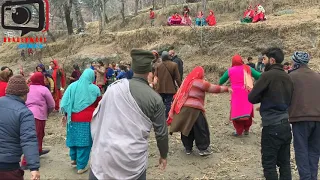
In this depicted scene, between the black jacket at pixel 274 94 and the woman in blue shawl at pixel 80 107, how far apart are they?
2.45 metres

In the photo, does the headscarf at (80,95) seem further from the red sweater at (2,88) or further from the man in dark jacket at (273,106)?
the man in dark jacket at (273,106)

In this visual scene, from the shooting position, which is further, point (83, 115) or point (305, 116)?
point (83, 115)

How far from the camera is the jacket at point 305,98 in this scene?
422 centimetres

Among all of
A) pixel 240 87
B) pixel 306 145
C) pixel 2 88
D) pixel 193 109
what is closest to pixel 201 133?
pixel 193 109

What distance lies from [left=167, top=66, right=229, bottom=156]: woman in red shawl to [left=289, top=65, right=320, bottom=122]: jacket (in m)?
1.55

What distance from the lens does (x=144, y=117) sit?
3000mm

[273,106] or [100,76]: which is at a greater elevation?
[273,106]

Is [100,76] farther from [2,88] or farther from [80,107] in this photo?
[80,107]

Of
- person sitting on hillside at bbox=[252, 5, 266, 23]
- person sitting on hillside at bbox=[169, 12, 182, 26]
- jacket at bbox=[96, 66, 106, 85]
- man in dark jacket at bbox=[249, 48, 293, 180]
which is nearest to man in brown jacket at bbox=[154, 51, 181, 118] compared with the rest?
man in dark jacket at bbox=[249, 48, 293, 180]

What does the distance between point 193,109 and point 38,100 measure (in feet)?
8.71

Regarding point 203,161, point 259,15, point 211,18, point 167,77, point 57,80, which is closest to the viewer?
point 203,161

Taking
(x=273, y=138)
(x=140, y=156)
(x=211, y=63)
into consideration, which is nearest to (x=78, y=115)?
(x=140, y=156)

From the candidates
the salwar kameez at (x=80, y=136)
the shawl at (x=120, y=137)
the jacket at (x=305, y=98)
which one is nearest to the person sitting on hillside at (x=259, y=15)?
the jacket at (x=305, y=98)

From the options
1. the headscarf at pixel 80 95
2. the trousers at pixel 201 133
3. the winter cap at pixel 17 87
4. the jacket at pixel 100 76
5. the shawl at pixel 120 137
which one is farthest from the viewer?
the jacket at pixel 100 76
